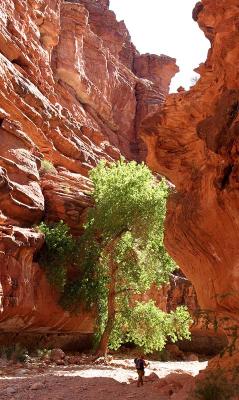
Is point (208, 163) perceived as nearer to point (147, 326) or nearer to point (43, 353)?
point (147, 326)

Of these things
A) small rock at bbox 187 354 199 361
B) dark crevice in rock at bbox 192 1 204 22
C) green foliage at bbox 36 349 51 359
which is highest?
dark crevice in rock at bbox 192 1 204 22

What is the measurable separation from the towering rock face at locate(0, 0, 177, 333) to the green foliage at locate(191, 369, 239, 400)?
11176 millimetres

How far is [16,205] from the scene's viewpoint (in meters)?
20.9

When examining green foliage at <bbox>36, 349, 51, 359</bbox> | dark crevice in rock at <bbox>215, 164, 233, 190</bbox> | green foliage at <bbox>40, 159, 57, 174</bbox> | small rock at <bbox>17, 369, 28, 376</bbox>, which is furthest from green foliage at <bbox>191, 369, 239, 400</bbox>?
green foliage at <bbox>40, 159, 57, 174</bbox>

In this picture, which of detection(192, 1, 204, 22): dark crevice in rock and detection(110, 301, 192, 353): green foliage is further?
detection(110, 301, 192, 353): green foliage

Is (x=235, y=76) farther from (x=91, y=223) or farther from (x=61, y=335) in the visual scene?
(x=61, y=335)

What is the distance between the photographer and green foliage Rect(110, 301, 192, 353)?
21.2 metres

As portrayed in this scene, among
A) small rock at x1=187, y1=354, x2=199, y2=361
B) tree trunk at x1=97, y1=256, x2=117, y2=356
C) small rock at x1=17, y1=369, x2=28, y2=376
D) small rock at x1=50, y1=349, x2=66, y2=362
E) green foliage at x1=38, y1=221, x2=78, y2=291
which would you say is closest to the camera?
small rock at x1=17, y1=369, x2=28, y2=376

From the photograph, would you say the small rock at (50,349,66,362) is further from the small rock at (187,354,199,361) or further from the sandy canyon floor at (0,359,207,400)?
the small rock at (187,354,199,361)

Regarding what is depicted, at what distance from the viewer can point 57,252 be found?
21.5 meters

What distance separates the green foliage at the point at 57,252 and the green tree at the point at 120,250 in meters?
0.66

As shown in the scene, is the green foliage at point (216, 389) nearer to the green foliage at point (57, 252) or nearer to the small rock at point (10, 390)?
the small rock at point (10, 390)

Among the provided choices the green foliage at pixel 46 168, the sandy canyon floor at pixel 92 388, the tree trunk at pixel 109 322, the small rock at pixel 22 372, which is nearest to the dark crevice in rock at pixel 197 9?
the sandy canyon floor at pixel 92 388

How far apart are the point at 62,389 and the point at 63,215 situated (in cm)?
1307
